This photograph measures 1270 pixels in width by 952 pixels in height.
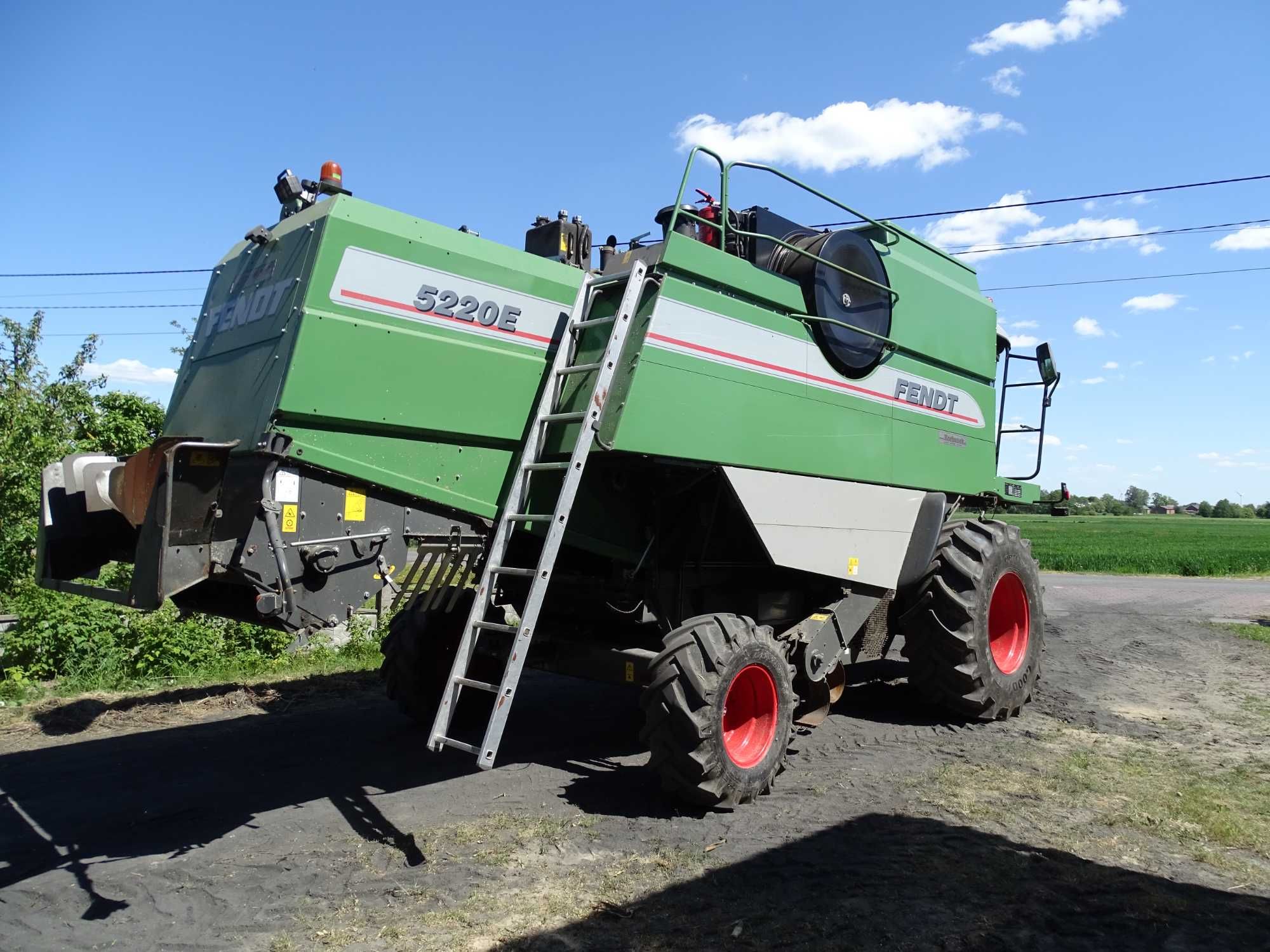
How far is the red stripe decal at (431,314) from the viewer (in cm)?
437

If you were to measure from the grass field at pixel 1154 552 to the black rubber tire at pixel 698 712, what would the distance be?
16.3 meters

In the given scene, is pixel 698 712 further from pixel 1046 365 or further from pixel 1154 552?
pixel 1154 552

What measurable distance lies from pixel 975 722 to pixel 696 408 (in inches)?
154

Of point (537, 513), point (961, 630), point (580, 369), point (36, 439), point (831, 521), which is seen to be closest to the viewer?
point (580, 369)

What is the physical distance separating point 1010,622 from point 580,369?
4.80 meters

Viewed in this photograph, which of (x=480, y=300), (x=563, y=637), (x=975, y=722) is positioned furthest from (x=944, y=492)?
(x=480, y=300)

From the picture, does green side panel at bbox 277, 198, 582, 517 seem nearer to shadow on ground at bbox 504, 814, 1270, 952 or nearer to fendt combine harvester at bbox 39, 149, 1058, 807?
fendt combine harvester at bbox 39, 149, 1058, 807

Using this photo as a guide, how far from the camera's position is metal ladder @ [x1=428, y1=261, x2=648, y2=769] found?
4.48 m

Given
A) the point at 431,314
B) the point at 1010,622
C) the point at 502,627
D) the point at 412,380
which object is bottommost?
the point at 502,627

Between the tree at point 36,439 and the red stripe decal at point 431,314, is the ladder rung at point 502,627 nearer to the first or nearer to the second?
the red stripe decal at point 431,314

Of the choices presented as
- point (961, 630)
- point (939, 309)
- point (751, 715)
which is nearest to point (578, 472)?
point (751, 715)

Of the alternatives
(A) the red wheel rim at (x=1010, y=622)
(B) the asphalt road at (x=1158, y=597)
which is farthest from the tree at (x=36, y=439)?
(B) the asphalt road at (x=1158, y=597)

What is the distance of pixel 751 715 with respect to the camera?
17.7ft

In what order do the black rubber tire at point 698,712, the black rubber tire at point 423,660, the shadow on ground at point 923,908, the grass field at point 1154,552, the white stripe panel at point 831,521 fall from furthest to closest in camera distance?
the grass field at point 1154,552 → the black rubber tire at point 423,660 → the white stripe panel at point 831,521 → the black rubber tire at point 698,712 → the shadow on ground at point 923,908
